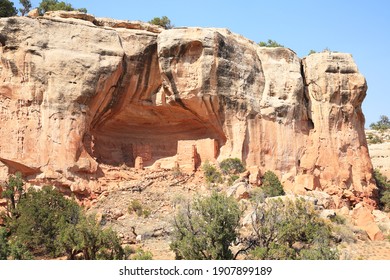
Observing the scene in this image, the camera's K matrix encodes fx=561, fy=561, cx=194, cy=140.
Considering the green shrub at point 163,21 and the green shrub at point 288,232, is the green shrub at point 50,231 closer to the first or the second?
the green shrub at point 288,232

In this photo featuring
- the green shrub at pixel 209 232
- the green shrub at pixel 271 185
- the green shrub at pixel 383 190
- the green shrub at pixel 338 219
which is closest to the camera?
the green shrub at pixel 209 232

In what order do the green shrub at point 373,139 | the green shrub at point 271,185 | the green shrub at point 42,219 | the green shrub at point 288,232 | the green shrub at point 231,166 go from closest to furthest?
the green shrub at point 288,232 → the green shrub at point 42,219 → the green shrub at point 271,185 → the green shrub at point 231,166 → the green shrub at point 373,139

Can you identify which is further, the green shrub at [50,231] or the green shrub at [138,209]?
the green shrub at [138,209]

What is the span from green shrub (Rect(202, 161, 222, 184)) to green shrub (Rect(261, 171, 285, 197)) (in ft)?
7.24

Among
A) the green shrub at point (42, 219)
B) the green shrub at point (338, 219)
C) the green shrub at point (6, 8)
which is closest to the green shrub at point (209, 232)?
the green shrub at point (42, 219)

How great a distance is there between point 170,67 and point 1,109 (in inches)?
329

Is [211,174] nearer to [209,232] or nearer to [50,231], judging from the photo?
[50,231]

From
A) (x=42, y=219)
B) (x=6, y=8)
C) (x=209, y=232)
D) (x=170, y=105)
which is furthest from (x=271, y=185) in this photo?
(x=6, y=8)

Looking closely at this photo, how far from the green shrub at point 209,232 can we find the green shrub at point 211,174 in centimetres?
813

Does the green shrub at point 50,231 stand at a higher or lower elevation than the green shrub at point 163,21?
lower

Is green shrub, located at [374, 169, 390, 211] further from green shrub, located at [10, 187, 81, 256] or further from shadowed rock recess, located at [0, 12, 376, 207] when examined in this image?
green shrub, located at [10, 187, 81, 256]

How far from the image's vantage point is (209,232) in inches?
682

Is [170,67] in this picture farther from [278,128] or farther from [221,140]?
[278,128]

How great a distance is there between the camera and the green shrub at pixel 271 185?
86.3ft
